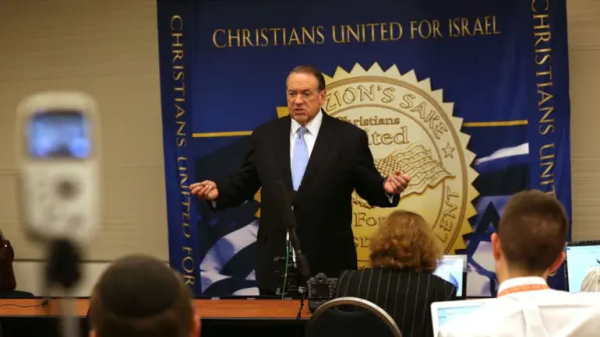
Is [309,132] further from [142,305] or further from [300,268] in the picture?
[142,305]

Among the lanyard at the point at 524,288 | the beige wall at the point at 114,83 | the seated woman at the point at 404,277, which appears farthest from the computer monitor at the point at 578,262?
the beige wall at the point at 114,83

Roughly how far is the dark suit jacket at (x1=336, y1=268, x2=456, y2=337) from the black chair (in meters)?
0.12

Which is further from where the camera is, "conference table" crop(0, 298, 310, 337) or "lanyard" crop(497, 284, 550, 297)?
"conference table" crop(0, 298, 310, 337)

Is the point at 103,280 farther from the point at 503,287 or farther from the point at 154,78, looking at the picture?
the point at 154,78

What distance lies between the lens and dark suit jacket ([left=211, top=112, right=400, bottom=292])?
404 cm

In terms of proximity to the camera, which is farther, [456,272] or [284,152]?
[284,152]

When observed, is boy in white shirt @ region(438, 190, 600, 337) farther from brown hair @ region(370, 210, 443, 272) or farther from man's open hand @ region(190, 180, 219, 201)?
man's open hand @ region(190, 180, 219, 201)

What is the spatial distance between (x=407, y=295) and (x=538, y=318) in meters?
1.23

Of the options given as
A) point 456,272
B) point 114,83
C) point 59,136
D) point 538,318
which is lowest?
point 456,272

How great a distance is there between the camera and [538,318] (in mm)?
1731

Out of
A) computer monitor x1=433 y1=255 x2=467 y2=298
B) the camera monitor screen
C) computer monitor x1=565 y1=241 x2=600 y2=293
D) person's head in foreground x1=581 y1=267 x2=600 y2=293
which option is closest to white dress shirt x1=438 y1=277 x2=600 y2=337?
the camera monitor screen

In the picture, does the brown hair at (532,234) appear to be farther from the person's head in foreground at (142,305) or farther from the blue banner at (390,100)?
the blue banner at (390,100)

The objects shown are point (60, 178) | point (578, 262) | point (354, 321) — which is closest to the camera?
point (60, 178)

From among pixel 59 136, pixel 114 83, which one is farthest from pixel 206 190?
pixel 59 136
